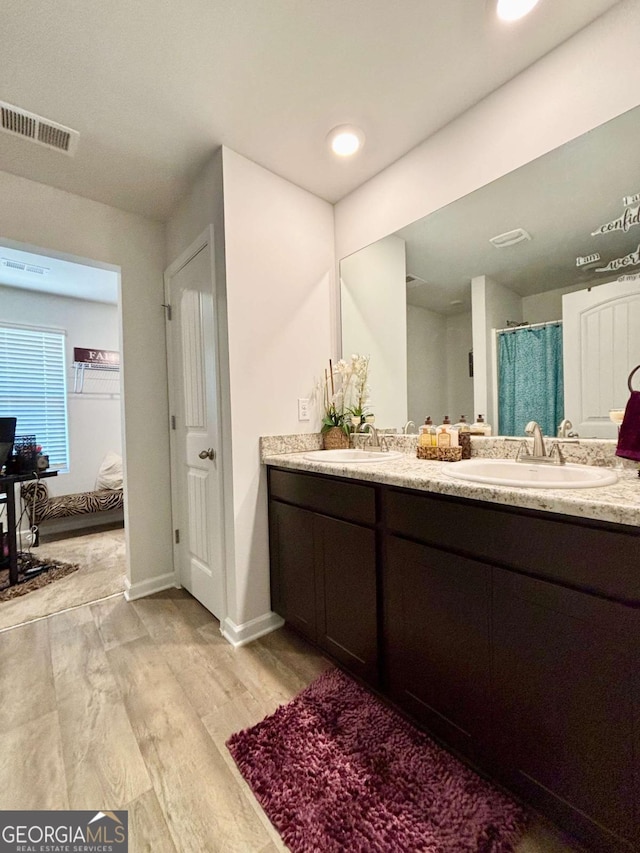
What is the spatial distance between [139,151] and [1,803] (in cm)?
254

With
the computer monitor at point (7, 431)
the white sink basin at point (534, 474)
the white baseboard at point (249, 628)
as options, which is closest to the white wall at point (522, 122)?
the white sink basin at point (534, 474)

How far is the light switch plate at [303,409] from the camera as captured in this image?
199cm

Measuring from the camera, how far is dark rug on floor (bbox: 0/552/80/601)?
7.68ft

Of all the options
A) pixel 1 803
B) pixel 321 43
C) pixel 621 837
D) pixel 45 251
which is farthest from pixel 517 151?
pixel 1 803

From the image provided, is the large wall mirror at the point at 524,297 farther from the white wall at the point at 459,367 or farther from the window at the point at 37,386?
the window at the point at 37,386

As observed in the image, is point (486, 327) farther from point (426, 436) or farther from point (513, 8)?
point (513, 8)

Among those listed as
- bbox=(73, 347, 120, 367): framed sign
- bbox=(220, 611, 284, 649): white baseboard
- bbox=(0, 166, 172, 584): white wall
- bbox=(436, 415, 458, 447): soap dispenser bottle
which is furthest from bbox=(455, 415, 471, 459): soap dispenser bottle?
bbox=(73, 347, 120, 367): framed sign

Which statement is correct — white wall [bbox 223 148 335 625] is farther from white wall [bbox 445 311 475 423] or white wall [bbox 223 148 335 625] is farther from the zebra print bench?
the zebra print bench

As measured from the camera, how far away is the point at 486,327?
159 cm

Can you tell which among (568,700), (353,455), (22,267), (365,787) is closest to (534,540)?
(568,700)

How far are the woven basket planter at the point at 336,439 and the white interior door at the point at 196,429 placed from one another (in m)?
0.62

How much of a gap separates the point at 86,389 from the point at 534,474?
445 centimetres

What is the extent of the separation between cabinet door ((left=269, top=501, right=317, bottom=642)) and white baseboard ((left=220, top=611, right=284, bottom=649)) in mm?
78

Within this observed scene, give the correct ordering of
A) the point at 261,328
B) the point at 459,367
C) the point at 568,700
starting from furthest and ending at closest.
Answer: the point at 261,328, the point at 459,367, the point at 568,700
